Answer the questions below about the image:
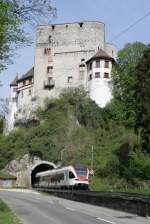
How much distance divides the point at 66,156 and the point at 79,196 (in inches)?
1432

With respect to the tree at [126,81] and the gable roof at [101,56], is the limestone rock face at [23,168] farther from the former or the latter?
the gable roof at [101,56]

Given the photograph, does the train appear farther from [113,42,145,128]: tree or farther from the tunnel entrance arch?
[113,42,145,128]: tree

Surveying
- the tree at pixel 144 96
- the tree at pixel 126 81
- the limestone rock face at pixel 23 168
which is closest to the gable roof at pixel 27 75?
the tree at pixel 126 81

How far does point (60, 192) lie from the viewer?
4334cm

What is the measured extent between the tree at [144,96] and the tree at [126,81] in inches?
1082

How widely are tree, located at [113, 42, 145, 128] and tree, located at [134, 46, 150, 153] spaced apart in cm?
2748

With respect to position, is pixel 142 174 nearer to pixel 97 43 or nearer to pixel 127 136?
pixel 127 136

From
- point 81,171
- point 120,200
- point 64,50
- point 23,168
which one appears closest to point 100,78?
point 64,50

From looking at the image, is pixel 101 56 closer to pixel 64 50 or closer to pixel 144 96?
pixel 64 50

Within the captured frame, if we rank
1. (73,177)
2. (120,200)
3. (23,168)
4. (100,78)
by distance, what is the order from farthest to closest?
(100,78)
(23,168)
(73,177)
(120,200)

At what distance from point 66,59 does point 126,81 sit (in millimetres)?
12303

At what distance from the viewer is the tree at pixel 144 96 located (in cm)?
4419

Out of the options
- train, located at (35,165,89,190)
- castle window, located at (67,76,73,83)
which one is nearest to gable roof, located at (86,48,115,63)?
castle window, located at (67,76,73,83)

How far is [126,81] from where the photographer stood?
8006 cm
